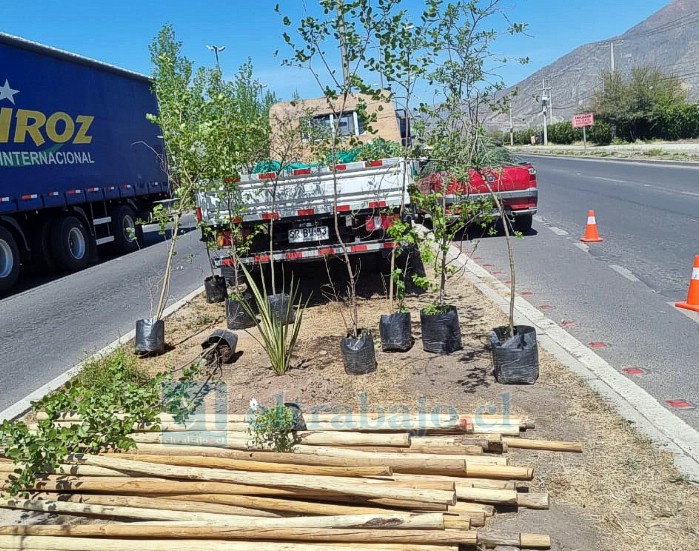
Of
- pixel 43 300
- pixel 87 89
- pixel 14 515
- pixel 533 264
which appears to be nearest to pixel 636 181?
pixel 533 264

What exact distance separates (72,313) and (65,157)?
5.50m

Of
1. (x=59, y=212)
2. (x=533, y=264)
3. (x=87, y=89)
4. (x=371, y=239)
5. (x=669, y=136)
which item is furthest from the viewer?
(x=669, y=136)

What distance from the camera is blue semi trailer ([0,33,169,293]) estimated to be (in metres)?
11.9

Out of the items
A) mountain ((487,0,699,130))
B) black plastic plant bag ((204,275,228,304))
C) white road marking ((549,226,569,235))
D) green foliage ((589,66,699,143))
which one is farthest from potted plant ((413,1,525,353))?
mountain ((487,0,699,130))

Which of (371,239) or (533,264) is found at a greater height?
(371,239)

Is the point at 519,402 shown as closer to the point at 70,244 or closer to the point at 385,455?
the point at 385,455

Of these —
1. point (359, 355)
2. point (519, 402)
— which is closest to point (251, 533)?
point (519, 402)

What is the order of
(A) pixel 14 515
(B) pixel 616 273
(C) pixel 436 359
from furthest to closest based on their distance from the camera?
(B) pixel 616 273
(C) pixel 436 359
(A) pixel 14 515

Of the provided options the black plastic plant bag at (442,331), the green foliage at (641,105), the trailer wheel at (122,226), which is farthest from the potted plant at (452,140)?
the green foliage at (641,105)

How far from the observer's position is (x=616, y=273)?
8953mm

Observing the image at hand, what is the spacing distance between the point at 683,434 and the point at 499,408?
113 cm

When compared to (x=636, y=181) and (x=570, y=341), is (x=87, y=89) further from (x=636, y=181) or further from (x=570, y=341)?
(x=636, y=181)

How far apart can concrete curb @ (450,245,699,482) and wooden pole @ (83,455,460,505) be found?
151cm

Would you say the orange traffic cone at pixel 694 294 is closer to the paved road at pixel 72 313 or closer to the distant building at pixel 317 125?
the distant building at pixel 317 125
